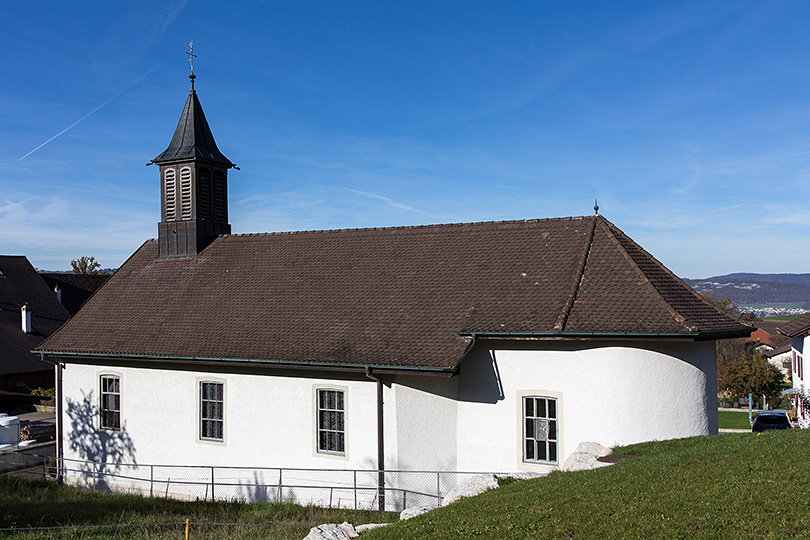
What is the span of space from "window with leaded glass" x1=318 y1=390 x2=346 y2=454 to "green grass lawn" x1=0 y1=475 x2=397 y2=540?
1468 mm

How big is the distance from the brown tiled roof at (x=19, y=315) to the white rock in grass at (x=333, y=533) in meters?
26.8

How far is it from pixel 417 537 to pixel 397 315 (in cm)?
791

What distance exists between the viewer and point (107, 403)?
57.5ft

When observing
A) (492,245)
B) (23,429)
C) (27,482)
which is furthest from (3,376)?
(492,245)

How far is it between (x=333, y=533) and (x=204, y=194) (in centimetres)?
1451

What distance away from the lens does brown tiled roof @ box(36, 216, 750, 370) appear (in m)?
13.5

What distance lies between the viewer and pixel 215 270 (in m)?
19.0

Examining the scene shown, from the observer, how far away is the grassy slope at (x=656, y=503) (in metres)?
6.49

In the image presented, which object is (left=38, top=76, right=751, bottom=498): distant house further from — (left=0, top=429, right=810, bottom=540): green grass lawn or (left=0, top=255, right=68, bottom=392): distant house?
(left=0, top=255, right=68, bottom=392): distant house

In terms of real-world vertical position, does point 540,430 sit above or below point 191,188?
below

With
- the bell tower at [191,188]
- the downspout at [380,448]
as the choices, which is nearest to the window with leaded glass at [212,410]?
the downspout at [380,448]

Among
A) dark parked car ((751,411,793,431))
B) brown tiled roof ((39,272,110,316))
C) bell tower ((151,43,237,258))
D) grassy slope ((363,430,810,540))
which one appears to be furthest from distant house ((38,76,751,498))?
brown tiled roof ((39,272,110,316))

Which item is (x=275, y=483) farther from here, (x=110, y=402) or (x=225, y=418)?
(x=110, y=402)

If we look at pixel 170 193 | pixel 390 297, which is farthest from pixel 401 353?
pixel 170 193
